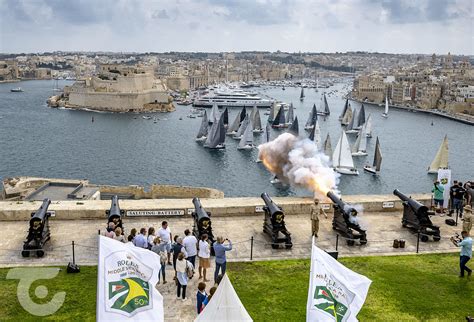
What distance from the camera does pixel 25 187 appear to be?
106 feet

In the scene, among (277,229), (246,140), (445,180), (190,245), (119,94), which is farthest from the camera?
(119,94)

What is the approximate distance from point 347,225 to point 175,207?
15.9 feet

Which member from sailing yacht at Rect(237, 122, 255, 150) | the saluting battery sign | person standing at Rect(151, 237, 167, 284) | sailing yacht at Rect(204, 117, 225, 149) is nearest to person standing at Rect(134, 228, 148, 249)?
person standing at Rect(151, 237, 167, 284)

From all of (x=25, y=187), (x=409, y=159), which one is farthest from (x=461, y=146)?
(x=25, y=187)

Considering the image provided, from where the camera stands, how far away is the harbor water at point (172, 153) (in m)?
48.4

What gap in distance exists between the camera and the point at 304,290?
1052 centimetres

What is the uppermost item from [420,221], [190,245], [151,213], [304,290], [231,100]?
[190,245]

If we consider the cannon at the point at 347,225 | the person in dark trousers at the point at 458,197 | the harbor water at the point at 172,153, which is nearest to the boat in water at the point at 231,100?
the harbor water at the point at 172,153

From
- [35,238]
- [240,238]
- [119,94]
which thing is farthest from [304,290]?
[119,94]

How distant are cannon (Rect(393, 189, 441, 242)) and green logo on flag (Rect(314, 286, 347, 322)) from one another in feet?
23.4

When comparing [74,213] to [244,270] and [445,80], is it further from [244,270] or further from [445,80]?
[445,80]

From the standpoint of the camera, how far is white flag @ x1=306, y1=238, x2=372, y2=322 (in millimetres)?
7379

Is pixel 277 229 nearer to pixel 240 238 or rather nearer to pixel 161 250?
pixel 240 238

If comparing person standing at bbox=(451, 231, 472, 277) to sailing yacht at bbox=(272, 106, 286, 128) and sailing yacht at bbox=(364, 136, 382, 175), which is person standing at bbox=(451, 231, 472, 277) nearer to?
sailing yacht at bbox=(364, 136, 382, 175)
